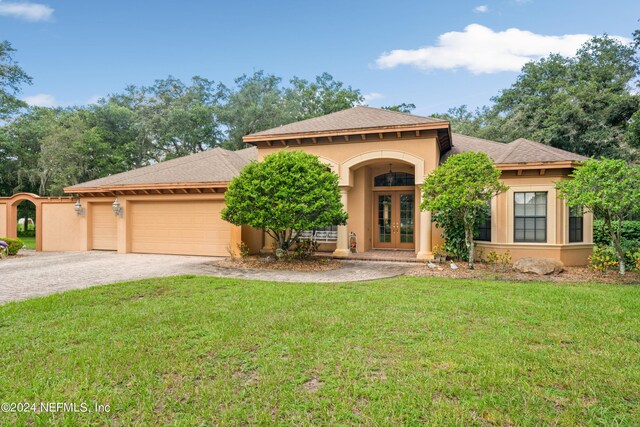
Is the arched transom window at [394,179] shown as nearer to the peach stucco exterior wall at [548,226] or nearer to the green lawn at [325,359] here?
the peach stucco exterior wall at [548,226]

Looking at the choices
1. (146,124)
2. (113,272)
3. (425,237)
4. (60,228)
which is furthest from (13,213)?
(425,237)

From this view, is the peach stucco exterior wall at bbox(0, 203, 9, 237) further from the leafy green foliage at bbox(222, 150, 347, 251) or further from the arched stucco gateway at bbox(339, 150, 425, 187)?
the arched stucco gateway at bbox(339, 150, 425, 187)

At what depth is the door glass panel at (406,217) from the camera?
1265 cm

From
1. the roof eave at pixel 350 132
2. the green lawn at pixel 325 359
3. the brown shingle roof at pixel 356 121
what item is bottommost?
the green lawn at pixel 325 359

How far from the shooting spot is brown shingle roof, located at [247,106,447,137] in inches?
435

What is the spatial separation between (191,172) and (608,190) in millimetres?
13493

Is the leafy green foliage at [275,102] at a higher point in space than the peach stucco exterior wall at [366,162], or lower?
higher

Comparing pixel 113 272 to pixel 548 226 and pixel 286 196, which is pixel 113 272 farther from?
pixel 548 226

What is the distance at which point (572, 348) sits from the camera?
3840 mm

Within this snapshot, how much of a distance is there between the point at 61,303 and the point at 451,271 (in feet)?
28.5

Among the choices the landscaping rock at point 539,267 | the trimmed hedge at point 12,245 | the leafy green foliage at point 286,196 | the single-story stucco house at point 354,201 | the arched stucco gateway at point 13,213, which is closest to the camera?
the landscaping rock at point 539,267

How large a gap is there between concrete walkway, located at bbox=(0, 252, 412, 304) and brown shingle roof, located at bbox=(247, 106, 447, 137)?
15.2 feet

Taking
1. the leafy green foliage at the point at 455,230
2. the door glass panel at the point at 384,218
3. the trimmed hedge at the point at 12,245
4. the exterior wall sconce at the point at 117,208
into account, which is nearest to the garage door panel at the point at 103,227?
the exterior wall sconce at the point at 117,208

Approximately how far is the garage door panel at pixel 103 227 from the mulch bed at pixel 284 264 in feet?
21.9
